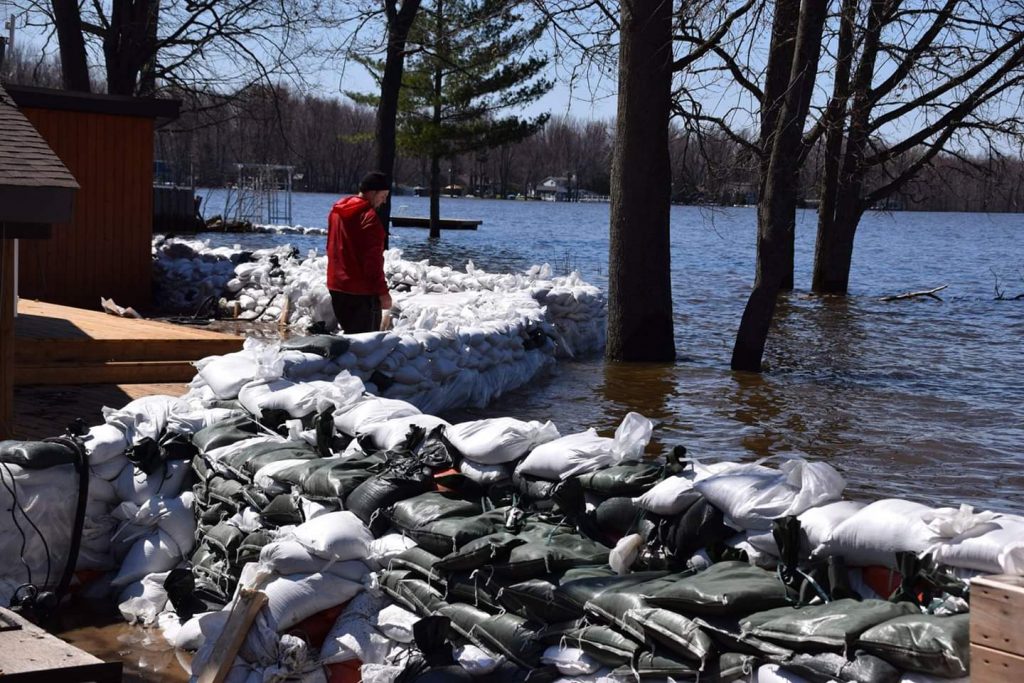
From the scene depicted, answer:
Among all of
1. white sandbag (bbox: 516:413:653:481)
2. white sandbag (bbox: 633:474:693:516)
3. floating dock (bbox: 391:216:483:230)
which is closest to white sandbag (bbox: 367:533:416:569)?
white sandbag (bbox: 516:413:653:481)

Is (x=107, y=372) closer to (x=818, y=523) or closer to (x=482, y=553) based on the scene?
(x=482, y=553)

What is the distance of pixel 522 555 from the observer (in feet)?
14.8

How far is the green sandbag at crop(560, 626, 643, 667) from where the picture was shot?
159 inches

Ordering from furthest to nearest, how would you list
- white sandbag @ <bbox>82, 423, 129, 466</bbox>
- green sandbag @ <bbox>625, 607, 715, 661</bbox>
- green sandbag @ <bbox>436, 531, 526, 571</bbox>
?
white sandbag @ <bbox>82, 423, 129, 466</bbox>, green sandbag @ <bbox>436, 531, 526, 571</bbox>, green sandbag @ <bbox>625, 607, 715, 661</bbox>

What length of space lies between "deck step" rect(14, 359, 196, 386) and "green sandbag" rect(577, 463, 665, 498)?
516 cm

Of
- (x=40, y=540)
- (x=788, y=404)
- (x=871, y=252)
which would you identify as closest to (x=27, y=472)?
(x=40, y=540)

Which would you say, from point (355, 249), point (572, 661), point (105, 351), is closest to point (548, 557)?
point (572, 661)

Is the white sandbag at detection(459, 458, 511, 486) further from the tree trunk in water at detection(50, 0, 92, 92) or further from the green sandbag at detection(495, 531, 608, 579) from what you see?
the tree trunk in water at detection(50, 0, 92, 92)

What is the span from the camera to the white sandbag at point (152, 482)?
244 inches

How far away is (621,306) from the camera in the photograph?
13.8 m

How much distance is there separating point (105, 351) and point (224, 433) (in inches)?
151

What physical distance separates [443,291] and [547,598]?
11.3m

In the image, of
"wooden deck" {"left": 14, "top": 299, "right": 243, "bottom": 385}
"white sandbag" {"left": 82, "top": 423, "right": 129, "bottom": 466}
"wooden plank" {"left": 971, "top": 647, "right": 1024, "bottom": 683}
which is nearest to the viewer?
"wooden plank" {"left": 971, "top": 647, "right": 1024, "bottom": 683}

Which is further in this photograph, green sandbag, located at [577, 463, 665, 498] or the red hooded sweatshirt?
the red hooded sweatshirt
